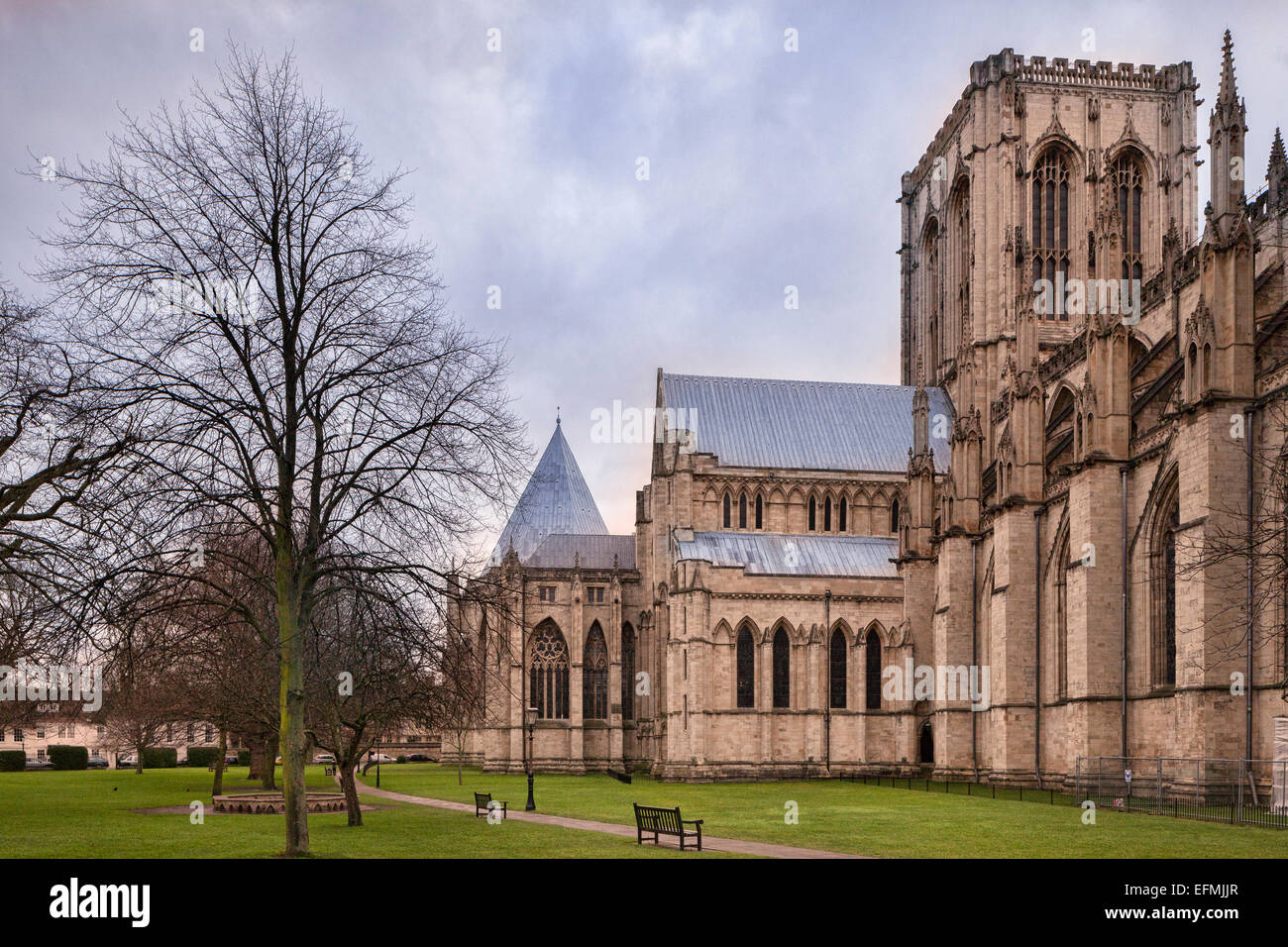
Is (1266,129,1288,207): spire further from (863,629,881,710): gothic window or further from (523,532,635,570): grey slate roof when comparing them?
(523,532,635,570): grey slate roof

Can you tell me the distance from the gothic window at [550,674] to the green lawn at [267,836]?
29571 mm

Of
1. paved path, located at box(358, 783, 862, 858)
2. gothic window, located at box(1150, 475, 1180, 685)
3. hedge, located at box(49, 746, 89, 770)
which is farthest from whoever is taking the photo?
hedge, located at box(49, 746, 89, 770)

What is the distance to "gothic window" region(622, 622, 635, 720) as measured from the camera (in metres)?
70.8

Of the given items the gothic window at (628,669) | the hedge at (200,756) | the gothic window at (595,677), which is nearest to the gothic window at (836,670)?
the gothic window at (628,669)

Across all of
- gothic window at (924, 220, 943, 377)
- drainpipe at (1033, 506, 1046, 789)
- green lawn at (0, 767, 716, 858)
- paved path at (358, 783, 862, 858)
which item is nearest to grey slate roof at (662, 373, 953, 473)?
gothic window at (924, 220, 943, 377)

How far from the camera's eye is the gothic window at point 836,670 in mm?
59219

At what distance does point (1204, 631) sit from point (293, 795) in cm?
2326

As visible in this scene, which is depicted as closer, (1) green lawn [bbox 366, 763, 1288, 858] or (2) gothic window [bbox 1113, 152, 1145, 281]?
(1) green lawn [bbox 366, 763, 1288, 858]

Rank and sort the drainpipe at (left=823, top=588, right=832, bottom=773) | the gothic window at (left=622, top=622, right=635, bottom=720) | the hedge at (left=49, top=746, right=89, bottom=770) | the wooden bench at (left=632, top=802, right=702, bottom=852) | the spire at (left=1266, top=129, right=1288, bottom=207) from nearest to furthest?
the wooden bench at (left=632, top=802, right=702, bottom=852)
the spire at (left=1266, top=129, right=1288, bottom=207)
the drainpipe at (left=823, top=588, right=832, bottom=773)
the gothic window at (left=622, top=622, right=635, bottom=720)
the hedge at (left=49, top=746, right=89, bottom=770)

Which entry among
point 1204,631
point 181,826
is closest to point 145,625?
point 181,826

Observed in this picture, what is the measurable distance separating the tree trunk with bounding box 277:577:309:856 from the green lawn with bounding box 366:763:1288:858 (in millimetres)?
9397

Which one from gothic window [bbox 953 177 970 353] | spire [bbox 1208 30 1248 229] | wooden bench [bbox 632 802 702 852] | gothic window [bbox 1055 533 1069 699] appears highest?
gothic window [bbox 953 177 970 353]

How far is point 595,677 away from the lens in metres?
70.6

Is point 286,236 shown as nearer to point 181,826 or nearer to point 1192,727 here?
point 181,826
